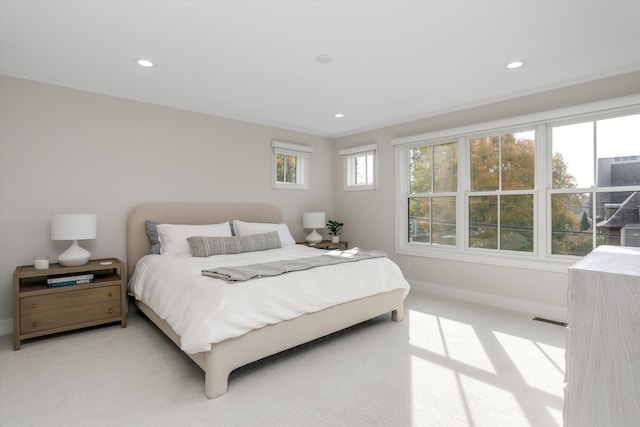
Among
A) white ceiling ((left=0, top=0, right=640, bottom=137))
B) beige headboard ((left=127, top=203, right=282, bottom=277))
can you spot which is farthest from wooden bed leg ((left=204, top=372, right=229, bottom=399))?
white ceiling ((left=0, top=0, right=640, bottom=137))

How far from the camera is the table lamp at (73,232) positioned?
9.96 feet

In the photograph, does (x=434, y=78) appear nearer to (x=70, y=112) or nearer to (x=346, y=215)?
(x=346, y=215)

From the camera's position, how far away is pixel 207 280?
7.94 ft

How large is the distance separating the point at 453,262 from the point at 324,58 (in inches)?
117

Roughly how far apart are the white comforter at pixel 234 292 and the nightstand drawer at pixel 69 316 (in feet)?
0.86

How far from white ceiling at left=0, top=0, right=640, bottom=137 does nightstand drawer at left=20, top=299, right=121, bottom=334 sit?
217 cm

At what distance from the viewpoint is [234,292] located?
223 cm

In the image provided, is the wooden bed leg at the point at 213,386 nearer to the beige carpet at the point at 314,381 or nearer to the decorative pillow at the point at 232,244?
the beige carpet at the point at 314,381

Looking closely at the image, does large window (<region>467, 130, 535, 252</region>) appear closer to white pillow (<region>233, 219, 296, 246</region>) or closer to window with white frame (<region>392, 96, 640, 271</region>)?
window with white frame (<region>392, 96, 640, 271</region>)

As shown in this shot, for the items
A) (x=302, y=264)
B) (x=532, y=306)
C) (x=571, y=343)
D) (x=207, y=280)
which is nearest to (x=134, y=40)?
(x=207, y=280)

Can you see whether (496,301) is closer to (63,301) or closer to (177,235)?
(177,235)

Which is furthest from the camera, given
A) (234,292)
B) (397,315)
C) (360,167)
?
(360,167)

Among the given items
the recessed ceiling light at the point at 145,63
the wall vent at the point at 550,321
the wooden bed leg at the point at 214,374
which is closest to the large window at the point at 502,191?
the wall vent at the point at 550,321

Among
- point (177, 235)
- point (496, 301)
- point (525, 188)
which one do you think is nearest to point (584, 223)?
point (525, 188)
